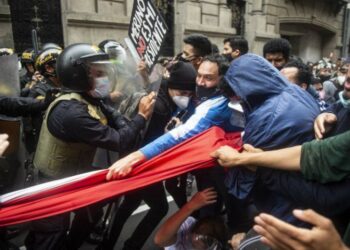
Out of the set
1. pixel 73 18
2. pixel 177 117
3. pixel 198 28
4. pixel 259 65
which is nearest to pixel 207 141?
pixel 259 65

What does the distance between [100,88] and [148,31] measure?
1.83 ft

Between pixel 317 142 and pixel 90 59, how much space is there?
5.14ft

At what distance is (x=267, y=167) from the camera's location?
4.87 ft

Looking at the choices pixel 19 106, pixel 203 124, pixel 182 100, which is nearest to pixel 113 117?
pixel 182 100

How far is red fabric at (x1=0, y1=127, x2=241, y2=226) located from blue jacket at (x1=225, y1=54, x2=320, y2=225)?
0.22 meters

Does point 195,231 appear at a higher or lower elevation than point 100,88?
lower

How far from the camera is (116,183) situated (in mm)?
1911

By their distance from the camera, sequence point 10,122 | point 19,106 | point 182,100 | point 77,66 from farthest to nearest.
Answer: point 19,106 < point 10,122 < point 182,100 < point 77,66

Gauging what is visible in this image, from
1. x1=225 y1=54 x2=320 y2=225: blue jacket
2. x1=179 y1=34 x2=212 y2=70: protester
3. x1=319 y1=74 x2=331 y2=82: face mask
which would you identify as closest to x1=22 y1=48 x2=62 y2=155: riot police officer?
x1=179 y1=34 x2=212 y2=70: protester

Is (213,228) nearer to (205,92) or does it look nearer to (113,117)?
(205,92)

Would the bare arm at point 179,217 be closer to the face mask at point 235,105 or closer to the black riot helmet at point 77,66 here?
the face mask at point 235,105

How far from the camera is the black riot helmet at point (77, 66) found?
7.54 feet

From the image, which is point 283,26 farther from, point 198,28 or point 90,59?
point 90,59

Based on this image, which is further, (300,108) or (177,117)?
(177,117)
